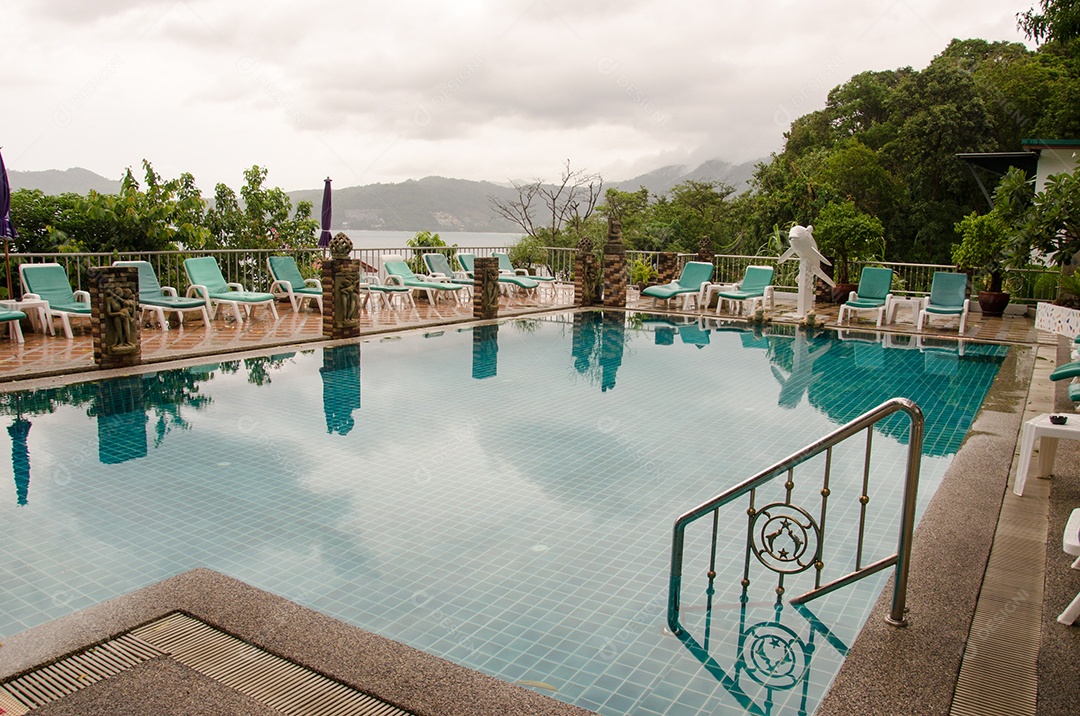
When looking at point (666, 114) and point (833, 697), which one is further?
point (666, 114)

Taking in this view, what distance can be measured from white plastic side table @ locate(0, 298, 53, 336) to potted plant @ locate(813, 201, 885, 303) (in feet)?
42.6

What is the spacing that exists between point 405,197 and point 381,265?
20.6 metres

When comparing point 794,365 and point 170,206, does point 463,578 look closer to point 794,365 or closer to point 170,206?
point 794,365

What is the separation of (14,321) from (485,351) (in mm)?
5524

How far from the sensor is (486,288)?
506 inches

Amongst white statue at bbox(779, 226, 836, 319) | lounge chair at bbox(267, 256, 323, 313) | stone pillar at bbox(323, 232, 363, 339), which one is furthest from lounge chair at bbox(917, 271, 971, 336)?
lounge chair at bbox(267, 256, 323, 313)

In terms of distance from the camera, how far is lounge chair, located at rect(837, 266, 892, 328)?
12984 mm

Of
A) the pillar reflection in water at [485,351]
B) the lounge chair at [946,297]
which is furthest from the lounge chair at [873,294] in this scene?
the pillar reflection in water at [485,351]

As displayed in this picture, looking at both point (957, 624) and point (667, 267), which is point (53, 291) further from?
point (667, 267)

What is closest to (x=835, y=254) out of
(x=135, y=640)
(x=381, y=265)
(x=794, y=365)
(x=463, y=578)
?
(x=794, y=365)

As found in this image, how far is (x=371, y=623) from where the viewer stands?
322cm

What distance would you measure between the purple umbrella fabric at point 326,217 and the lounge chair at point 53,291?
5.60 m

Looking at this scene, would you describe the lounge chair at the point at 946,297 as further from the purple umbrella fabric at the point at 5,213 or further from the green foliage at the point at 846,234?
the purple umbrella fabric at the point at 5,213

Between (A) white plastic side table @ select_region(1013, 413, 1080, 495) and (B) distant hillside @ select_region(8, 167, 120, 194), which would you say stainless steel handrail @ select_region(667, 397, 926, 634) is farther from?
(B) distant hillside @ select_region(8, 167, 120, 194)
